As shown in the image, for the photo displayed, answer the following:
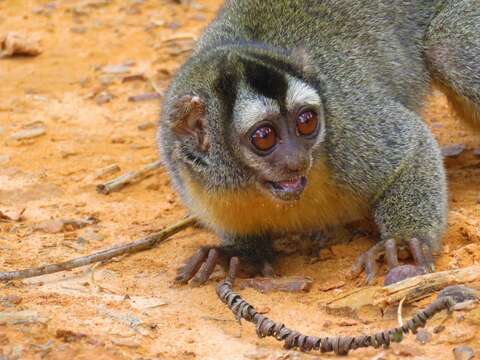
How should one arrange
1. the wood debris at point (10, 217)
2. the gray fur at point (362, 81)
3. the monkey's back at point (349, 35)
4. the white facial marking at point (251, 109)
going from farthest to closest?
the wood debris at point (10, 217) → the monkey's back at point (349, 35) → the gray fur at point (362, 81) → the white facial marking at point (251, 109)

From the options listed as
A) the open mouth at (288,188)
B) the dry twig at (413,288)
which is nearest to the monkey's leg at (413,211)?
the dry twig at (413,288)

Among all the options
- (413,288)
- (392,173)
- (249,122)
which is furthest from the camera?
(392,173)

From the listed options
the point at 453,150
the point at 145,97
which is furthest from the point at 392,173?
the point at 145,97

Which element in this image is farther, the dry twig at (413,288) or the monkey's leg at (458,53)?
the monkey's leg at (458,53)

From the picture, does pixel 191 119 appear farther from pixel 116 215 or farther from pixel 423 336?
pixel 423 336

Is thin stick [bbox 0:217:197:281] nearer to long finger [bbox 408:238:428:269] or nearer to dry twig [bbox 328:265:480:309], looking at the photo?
dry twig [bbox 328:265:480:309]

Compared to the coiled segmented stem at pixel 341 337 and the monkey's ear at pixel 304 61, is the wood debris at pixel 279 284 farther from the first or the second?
the monkey's ear at pixel 304 61

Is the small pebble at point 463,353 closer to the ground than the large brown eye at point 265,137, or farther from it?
closer to the ground
